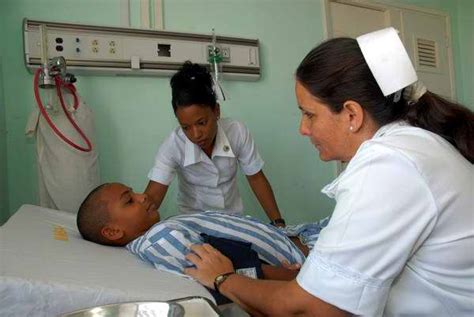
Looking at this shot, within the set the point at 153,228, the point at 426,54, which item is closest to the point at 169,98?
the point at 153,228

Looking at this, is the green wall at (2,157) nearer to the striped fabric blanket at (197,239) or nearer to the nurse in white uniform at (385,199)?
the striped fabric blanket at (197,239)

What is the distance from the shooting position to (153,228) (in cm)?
116

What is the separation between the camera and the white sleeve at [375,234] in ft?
2.33

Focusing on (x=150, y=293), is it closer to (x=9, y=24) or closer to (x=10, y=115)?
(x=10, y=115)

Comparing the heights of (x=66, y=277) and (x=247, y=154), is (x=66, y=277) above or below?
below

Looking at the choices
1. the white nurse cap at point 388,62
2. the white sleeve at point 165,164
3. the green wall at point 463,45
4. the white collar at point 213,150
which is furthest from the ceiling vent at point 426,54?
the white nurse cap at point 388,62

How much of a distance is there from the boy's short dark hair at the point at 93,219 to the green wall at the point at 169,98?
0.66 m

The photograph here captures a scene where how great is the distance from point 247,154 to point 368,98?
1117 millimetres

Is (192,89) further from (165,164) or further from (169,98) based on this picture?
(169,98)

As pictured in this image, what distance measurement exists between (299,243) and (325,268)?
757 millimetres

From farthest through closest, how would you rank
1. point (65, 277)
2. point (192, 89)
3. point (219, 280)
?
point (192, 89), point (219, 280), point (65, 277)

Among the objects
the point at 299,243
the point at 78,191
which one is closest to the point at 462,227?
the point at 299,243

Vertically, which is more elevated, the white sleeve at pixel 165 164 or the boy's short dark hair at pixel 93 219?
the white sleeve at pixel 165 164

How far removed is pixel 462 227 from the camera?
0.76 meters
